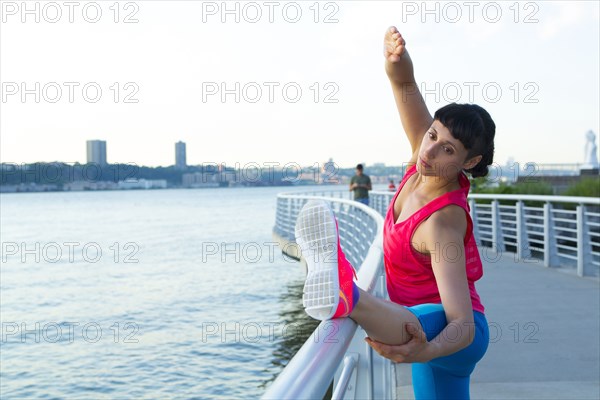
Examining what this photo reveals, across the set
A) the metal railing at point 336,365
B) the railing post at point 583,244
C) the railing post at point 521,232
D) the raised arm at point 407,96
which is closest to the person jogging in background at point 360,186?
the railing post at point 521,232

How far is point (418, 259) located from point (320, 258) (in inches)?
16.7

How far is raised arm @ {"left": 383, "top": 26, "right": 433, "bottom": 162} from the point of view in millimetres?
2350

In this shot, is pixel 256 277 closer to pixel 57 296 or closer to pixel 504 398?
pixel 57 296

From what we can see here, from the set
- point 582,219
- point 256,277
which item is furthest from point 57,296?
point 582,219

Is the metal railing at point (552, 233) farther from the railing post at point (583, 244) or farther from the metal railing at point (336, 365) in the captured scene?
the metal railing at point (336, 365)

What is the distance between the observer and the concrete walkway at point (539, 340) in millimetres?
4109

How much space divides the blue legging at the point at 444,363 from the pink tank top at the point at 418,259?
96mm

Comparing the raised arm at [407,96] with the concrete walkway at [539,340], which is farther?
the concrete walkway at [539,340]

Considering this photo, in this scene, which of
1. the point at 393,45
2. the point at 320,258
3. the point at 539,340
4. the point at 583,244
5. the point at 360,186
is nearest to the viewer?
the point at 320,258

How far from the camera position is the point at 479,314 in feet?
6.75

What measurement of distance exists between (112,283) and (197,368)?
12167 mm

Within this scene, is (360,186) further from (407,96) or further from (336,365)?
(336,365)

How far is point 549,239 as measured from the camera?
32.2ft

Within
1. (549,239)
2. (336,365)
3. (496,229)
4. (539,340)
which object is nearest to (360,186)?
(496,229)
